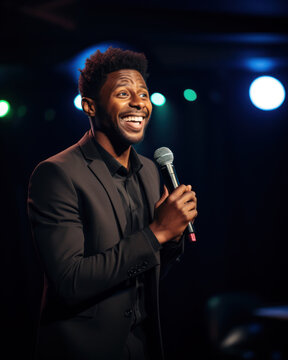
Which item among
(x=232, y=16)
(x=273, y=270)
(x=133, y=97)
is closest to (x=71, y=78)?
(x=232, y=16)

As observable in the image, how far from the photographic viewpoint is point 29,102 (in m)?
3.54

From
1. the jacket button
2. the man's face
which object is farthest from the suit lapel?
the jacket button

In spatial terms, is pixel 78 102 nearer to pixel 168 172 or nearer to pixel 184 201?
pixel 168 172

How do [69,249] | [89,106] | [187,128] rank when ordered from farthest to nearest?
[187,128] < [89,106] < [69,249]

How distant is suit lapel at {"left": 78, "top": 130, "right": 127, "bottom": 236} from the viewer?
1424 millimetres

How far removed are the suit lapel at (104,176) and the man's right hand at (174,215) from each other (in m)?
0.16

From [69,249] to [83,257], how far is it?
79mm

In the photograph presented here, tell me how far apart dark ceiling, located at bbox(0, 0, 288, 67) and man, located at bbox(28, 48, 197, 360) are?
1558 mm

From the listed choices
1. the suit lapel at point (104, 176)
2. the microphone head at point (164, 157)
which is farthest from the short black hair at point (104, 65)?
the microphone head at point (164, 157)

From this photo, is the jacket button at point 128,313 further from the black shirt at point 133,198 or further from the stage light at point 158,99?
the stage light at point 158,99

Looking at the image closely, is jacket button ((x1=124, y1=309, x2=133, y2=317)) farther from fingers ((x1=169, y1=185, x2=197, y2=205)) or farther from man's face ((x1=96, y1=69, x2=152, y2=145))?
man's face ((x1=96, y1=69, x2=152, y2=145))

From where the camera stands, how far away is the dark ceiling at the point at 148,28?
114 inches

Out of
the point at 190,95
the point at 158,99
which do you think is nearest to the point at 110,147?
the point at 158,99

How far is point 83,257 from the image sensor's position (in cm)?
132
